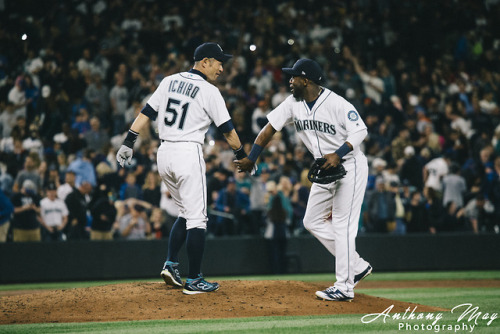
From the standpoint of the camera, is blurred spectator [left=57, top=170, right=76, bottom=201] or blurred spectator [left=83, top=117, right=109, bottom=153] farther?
blurred spectator [left=83, top=117, right=109, bottom=153]

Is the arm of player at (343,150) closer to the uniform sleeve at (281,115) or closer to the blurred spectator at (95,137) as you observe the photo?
the uniform sleeve at (281,115)

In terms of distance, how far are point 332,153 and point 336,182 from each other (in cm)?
47

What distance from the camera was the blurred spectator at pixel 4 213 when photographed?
40.7ft

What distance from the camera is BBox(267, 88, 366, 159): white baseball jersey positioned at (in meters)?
7.39

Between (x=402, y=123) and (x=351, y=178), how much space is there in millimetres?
11960

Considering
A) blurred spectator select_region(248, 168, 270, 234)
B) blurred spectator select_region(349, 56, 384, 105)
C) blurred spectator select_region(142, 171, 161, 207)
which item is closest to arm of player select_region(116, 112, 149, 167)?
blurred spectator select_region(142, 171, 161, 207)

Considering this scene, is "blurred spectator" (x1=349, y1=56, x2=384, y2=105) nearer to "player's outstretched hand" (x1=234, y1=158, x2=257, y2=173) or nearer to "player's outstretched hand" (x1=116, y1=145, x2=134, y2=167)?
"player's outstretched hand" (x1=234, y1=158, x2=257, y2=173)

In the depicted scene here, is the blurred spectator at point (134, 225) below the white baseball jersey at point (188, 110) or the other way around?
below

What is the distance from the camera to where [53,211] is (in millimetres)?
14047

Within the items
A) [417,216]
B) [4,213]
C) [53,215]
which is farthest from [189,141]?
[417,216]

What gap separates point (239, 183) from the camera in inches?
605

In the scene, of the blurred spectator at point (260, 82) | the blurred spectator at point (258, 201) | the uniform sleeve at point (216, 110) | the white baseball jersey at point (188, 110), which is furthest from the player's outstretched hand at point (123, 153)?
the blurred spectator at point (260, 82)

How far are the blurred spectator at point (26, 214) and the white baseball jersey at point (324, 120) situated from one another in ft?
25.0

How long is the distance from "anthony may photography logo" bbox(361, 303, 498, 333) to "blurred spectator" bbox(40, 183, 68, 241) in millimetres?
8483
